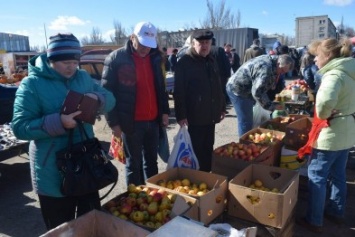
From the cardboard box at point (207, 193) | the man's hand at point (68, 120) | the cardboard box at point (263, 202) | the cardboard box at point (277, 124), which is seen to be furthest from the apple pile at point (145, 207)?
the cardboard box at point (277, 124)

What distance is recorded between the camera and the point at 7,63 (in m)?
12.2

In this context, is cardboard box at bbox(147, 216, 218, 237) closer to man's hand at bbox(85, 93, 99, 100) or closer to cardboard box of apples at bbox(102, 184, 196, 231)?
cardboard box of apples at bbox(102, 184, 196, 231)

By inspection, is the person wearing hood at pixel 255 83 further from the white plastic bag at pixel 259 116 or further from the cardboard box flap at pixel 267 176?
the cardboard box flap at pixel 267 176

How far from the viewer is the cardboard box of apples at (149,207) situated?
7.07 feet

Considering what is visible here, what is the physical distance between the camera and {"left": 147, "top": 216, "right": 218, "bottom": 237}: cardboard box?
5.34 ft

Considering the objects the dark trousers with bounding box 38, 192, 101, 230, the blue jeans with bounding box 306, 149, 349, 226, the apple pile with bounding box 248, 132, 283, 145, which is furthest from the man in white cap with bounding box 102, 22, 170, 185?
the blue jeans with bounding box 306, 149, 349, 226

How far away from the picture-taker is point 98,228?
2.01 metres

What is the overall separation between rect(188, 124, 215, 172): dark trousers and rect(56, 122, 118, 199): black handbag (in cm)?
191

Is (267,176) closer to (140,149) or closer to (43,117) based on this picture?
(140,149)

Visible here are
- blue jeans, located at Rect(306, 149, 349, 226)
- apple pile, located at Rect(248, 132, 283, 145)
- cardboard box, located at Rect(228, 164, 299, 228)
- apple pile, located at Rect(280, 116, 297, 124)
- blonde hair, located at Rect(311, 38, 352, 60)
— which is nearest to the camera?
cardboard box, located at Rect(228, 164, 299, 228)

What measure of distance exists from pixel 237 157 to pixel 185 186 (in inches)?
36.8

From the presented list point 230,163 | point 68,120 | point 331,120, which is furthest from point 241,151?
point 68,120

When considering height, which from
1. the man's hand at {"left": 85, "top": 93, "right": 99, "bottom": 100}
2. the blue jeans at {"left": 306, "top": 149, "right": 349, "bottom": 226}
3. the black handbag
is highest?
the man's hand at {"left": 85, "top": 93, "right": 99, "bottom": 100}

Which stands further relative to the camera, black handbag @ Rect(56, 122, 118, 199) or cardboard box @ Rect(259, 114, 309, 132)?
cardboard box @ Rect(259, 114, 309, 132)
